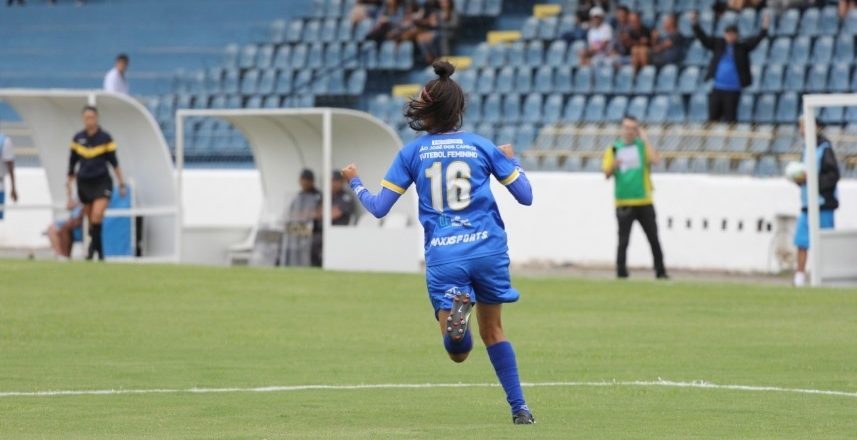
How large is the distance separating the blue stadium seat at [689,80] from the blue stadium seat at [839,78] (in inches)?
94.9

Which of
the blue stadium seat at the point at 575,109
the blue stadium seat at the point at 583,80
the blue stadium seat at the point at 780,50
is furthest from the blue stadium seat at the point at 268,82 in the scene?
the blue stadium seat at the point at 780,50

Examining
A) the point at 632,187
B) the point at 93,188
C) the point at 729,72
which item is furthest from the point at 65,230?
the point at 729,72

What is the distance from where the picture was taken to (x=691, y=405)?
1062 cm

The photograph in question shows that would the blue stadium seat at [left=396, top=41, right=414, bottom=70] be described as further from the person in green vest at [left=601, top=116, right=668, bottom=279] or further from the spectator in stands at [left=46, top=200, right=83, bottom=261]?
the person in green vest at [left=601, top=116, right=668, bottom=279]

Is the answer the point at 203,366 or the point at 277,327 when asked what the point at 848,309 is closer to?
the point at 277,327

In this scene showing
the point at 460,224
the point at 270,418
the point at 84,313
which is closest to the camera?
the point at 460,224

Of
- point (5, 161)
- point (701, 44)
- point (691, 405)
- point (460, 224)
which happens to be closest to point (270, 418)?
point (460, 224)

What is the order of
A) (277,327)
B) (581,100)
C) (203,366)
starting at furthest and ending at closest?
(581,100), (277,327), (203,366)

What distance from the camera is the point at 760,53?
29156 mm

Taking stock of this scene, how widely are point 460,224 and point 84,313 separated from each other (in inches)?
357

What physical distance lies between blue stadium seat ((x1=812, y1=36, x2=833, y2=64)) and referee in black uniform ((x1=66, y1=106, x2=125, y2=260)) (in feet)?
37.0

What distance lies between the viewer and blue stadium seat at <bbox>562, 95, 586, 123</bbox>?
30.3m

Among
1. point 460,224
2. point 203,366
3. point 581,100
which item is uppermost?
point 581,100

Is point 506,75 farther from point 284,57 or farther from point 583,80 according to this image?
point 284,57
